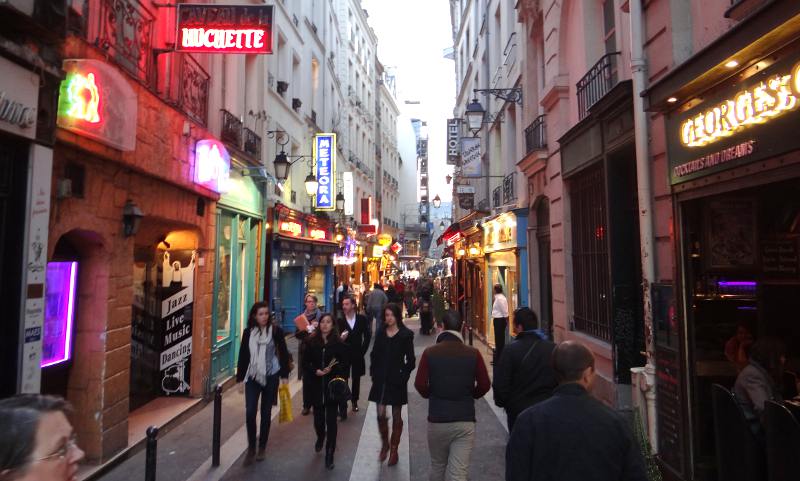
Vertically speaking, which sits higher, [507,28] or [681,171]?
[507,28]

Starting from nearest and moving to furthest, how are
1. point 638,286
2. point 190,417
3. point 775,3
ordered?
point 775,3
point 638,286
point 190,417

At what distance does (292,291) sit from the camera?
1692 centimetres

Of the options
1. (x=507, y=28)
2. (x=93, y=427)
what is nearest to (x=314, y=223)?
(x=507, y=28)

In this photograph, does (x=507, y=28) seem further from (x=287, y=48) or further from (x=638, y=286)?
(x=638, y=286)

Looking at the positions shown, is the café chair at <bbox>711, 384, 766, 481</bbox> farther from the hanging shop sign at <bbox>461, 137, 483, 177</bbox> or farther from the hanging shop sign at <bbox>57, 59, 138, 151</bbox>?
the hanging shop sign at <bbox>461, 137, 483, 177</bbox>

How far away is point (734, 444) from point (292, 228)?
12.2 meters

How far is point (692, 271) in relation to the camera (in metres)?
5.09

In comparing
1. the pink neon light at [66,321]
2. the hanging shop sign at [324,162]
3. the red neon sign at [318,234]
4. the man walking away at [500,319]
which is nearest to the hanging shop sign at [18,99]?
the pink neon light at [66,321]

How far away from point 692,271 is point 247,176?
345 inches

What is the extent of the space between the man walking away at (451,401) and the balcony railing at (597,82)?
438 cm

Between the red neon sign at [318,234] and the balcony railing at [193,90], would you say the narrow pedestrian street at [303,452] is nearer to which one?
the balcony railing at [193,90]

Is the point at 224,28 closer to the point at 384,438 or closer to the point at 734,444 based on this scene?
the point at 384,438

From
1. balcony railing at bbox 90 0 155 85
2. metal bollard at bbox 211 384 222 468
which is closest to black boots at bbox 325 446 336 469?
metal bollard at bbox 211 384 222 468

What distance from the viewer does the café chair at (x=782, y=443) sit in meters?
3.54
